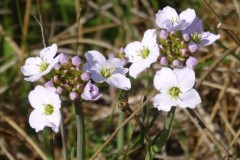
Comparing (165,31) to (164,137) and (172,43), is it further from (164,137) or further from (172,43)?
(164,137)

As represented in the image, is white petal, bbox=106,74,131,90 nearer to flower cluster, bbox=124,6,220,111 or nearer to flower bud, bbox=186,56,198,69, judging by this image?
flower cluster, bbox=124,6,220,111

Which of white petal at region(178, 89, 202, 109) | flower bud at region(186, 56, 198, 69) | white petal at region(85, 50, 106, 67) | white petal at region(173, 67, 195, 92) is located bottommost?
white petal at region(178, 89, 202, 109)

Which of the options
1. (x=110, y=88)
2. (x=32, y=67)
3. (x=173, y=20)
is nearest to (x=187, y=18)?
(x=173, y=20)

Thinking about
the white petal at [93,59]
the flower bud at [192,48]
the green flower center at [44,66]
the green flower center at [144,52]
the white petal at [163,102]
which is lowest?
the white petal at [163,102]

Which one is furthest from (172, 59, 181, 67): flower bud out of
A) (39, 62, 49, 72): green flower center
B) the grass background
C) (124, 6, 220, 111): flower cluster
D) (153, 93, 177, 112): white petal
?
the grass background

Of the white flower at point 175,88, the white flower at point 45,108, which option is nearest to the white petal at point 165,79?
the white flower at point 175,88

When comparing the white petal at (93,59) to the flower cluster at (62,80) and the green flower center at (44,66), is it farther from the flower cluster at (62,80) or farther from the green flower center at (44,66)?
the green flower center at (44,66)
